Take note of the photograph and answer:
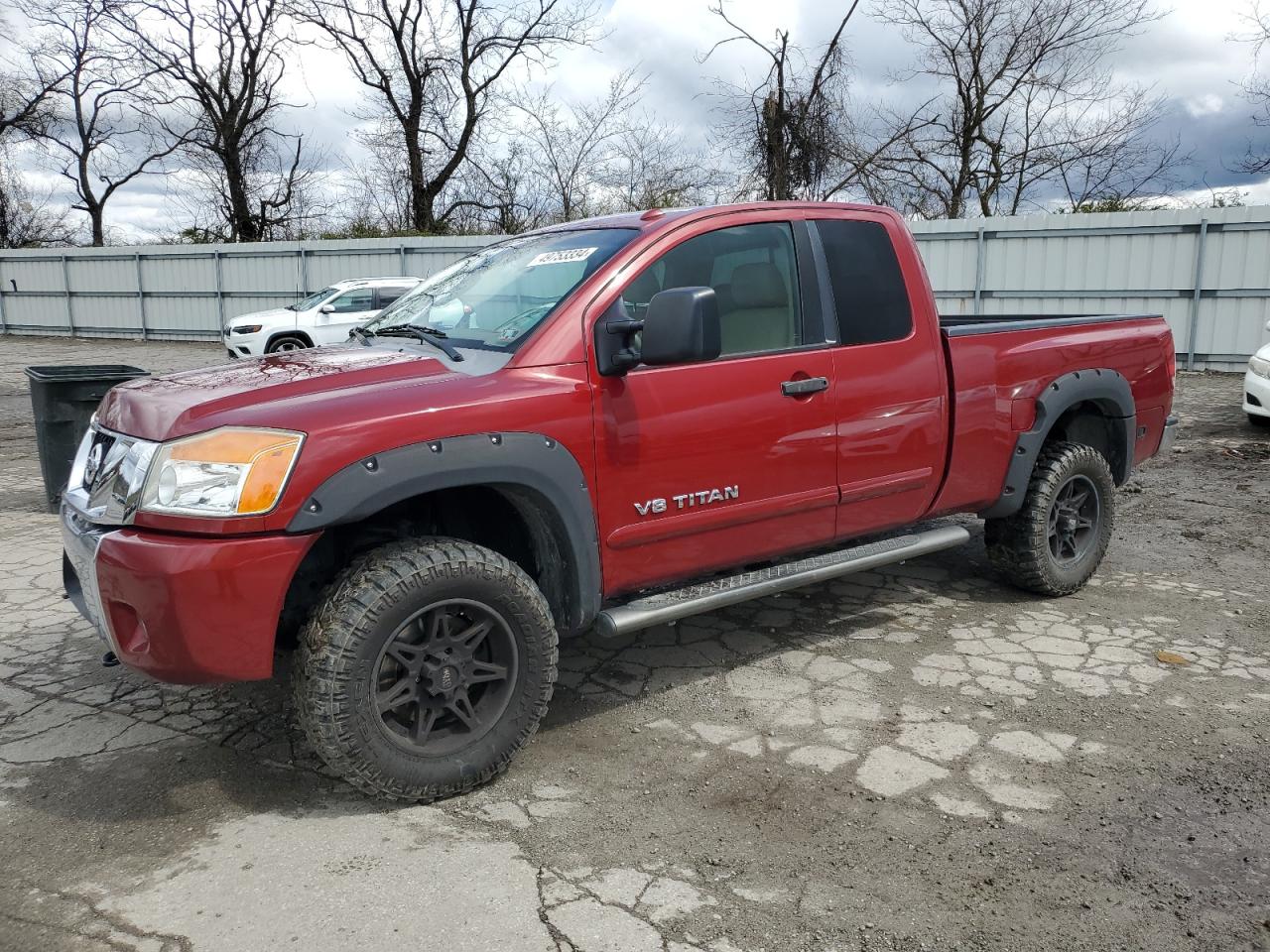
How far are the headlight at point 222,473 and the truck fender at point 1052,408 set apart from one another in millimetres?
3273

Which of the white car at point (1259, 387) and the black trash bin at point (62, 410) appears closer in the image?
the black trash bin at point (62, 410)

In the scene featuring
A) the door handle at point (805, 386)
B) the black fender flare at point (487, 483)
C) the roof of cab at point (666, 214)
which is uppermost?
the roof of cab at point (666, 214)

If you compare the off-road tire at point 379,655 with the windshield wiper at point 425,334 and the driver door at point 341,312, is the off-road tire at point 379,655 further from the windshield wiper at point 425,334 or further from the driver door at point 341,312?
the driver door at point 341,312

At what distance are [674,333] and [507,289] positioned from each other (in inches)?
34.5

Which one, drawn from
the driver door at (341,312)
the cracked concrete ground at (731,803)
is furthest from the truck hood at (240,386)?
the driver door at (341,312)

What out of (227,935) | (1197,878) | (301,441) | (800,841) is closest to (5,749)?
(227,935)

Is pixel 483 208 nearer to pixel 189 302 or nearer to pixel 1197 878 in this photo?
pixel 189 302

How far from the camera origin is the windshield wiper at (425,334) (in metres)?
3.37

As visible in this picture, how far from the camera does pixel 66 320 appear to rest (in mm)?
26016

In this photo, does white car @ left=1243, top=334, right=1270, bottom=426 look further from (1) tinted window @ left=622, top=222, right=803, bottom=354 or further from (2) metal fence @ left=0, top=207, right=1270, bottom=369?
(1) tinted window @ left=622, top=222, right=803, bottom=354

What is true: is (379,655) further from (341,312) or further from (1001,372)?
(341,312)

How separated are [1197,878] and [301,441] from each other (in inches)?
105

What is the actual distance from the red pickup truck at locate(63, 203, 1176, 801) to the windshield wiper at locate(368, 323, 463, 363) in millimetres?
18

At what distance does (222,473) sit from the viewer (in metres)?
2.68
